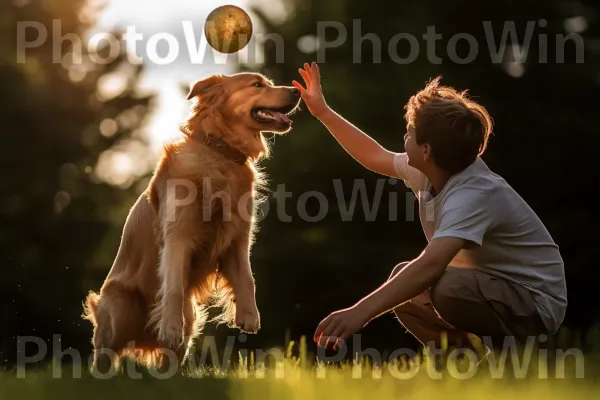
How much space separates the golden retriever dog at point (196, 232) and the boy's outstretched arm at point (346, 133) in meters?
0.36

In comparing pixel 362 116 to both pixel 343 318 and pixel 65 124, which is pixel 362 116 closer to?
pixel 343 318

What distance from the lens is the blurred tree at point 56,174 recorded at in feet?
67.3

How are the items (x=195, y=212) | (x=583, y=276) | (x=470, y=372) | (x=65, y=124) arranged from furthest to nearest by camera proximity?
(x=65, y=124) → (x=583, y=276) → (x=195, y=212) → (x=470, y=372)

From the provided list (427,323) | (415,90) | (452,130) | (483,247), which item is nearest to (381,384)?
(483,247)

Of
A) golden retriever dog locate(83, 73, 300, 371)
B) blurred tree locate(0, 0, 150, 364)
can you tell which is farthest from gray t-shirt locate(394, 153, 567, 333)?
blurred tree locate(0, 0, 150, 364)

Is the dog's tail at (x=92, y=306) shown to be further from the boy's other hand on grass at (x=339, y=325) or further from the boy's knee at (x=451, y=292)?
the boy's other hand on grass at (x=339, y=325)

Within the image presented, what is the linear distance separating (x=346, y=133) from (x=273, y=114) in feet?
2.15

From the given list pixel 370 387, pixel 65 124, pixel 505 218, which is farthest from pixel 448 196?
pixel 65 124

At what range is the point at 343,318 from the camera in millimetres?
3816

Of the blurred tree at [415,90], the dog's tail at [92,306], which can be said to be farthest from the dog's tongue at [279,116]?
the blurred tree at [415,90]

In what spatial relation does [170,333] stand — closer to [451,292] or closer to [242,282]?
[242,282]

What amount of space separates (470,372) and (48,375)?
1929 mm

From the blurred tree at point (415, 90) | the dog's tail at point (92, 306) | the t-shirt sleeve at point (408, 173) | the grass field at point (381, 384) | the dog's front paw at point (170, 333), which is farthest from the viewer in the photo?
the blurred tree at point (415, 90)

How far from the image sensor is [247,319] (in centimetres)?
586
